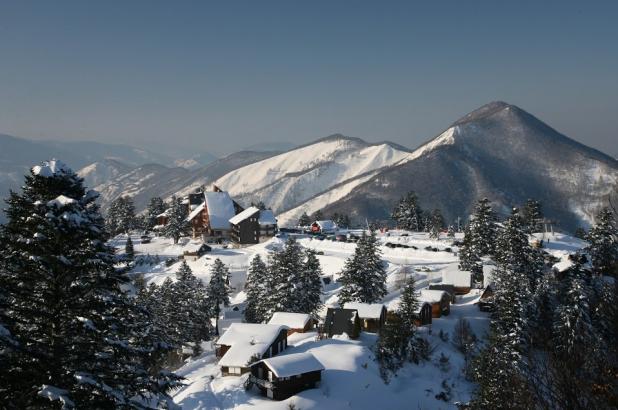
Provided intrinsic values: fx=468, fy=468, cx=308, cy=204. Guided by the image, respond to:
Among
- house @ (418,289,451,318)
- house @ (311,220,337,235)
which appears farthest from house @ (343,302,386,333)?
house @ (311,220,337,235)

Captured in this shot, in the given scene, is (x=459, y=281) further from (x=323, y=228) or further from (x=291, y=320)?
(x=323, y=228)

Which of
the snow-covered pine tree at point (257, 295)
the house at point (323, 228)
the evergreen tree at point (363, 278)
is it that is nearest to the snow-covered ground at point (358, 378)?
the evergreen tree at point (363, 278)

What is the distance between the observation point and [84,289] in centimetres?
1256

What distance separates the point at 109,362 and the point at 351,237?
9248cm

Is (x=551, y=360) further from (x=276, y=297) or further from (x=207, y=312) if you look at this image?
(x=207, y=312)

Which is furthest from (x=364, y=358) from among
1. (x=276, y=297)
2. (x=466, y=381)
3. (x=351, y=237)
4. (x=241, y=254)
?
(x=351, y=237)

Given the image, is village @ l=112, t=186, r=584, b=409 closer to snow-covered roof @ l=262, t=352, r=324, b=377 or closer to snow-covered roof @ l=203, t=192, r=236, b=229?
snow-covered roof @ l=262, t=352, r=324, b=377

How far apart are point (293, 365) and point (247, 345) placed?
22.5ft

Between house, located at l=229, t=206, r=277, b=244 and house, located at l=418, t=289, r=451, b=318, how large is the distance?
51.9 m

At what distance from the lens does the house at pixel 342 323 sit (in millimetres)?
48312

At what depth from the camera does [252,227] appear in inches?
3981

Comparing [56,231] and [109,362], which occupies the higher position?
[56,231]

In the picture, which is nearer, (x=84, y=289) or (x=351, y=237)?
(x=84, y=289)

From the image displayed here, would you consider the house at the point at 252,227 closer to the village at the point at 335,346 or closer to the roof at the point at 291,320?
the village at the point at 335,346
